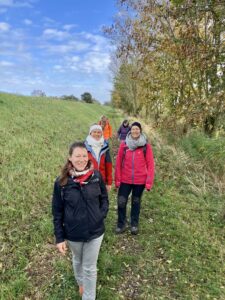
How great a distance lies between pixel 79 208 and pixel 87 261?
2.30 ft

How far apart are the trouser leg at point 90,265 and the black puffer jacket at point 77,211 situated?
0.38 ft

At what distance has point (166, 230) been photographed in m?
6.30

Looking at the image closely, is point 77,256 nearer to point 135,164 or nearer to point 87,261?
point 87,261

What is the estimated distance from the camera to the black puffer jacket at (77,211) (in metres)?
3.65

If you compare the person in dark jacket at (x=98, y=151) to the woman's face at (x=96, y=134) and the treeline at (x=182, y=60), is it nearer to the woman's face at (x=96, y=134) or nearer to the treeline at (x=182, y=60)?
the woman's face at (x=96, y=134)

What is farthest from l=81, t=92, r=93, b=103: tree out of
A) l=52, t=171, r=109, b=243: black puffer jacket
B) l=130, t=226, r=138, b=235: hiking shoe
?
l=52, t=171, r=109, b=243: black puffer jacket

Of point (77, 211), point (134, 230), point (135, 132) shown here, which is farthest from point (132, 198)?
point (77, 211)

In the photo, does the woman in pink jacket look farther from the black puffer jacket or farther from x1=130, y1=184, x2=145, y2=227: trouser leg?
the black puffer jacket

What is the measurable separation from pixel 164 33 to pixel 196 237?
1010 centimetres

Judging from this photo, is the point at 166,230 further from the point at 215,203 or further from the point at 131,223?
the point at 215,203

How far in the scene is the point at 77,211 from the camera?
12.0ft

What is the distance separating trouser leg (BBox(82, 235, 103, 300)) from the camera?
3.77 meters

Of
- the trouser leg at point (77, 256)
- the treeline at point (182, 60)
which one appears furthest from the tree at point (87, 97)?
the trouser leg at point (77, 256)

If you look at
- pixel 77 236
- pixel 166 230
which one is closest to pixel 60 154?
pixel 166 230
